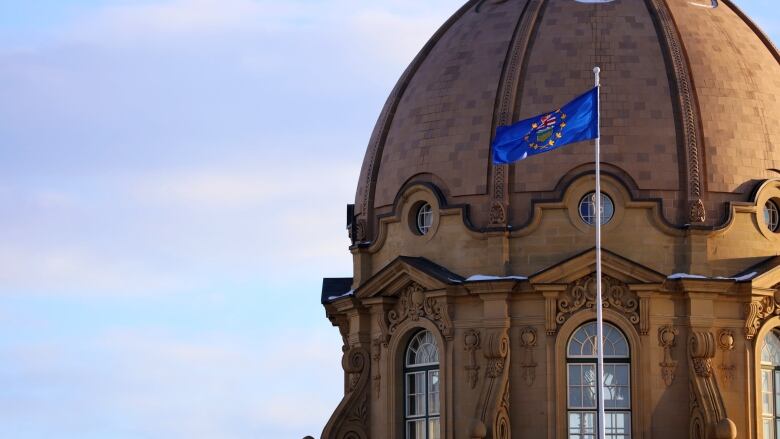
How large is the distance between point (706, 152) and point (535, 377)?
27.8 feet

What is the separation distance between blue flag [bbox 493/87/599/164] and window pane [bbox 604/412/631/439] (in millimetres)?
8506

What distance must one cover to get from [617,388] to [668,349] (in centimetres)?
186

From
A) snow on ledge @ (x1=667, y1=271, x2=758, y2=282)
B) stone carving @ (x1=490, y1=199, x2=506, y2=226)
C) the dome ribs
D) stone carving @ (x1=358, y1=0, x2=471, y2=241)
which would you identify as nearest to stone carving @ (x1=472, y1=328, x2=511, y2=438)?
stone carving @ (x1=490, y1=199, x2=506, y2=226)

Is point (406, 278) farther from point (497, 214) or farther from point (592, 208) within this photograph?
point (592, 208)

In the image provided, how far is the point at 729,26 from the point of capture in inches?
2921

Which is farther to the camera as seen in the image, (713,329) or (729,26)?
(729,26)

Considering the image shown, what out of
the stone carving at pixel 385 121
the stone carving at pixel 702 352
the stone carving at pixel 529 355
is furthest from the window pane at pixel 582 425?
the stone carving at pixel 385 121

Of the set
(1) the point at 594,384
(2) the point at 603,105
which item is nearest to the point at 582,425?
(1) the point at 594,384

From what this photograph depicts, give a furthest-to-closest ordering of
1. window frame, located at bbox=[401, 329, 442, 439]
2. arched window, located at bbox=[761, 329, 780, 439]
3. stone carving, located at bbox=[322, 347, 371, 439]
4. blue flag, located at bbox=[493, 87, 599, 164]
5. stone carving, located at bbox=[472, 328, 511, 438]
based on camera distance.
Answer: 1. stone carving, located at bbox=[322, 347, 371, 439]
2. window frame, located at bbox=[401, 329, 442, 439]
3. arched window, located at bbox=[761, 329, 780, 439]
4. stone carving, located at bbox=[472, 328, 511, 438]
5. blue flag, located at bbox=[493, 87, 599, 164]

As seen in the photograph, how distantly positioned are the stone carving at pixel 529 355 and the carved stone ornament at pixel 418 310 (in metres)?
2.40

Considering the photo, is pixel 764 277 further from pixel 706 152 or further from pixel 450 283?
pixel 450 283

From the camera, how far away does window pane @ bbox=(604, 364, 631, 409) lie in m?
68.9

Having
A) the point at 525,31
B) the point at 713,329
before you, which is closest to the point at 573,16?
the point at 525,31

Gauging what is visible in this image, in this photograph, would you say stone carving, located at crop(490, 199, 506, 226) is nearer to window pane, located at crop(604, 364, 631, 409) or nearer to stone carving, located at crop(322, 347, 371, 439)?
window pane, located at crop(604, 364, 631, 409)
